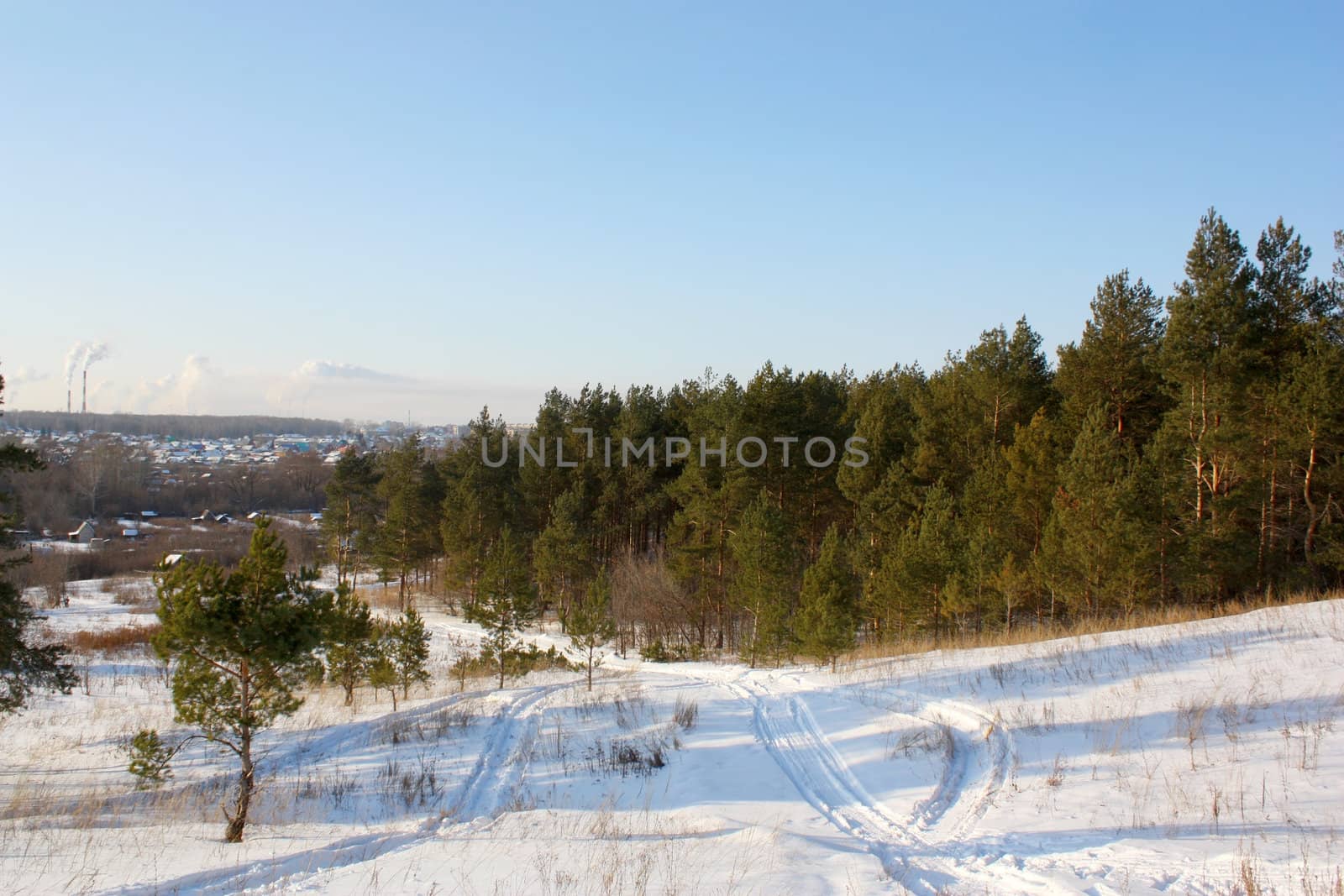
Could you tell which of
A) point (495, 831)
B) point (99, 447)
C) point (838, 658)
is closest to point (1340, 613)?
point (838, 658)

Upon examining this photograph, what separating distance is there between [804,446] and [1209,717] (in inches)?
927

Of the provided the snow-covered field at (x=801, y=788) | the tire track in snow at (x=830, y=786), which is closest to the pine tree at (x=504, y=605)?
the snow-covered field at (x=801, y=788)

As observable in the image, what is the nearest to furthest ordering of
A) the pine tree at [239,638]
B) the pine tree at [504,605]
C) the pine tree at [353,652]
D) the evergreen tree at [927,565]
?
the pine tree at [239,638] → the pine tree at [353,652] → the pine tree at [504,605] → the evergreen tree at [927,565]

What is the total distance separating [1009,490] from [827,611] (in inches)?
367

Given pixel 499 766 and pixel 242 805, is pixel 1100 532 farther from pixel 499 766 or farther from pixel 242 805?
pixel 242 805

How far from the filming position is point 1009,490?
25.3 metres

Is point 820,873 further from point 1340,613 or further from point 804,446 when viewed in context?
point 804,446

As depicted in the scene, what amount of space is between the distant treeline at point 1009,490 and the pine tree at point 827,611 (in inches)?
3.0

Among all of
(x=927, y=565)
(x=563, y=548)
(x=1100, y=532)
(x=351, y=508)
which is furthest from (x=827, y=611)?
(x=351, y=508)

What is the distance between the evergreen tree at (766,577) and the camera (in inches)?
920

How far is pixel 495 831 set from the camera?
8719 millimetres

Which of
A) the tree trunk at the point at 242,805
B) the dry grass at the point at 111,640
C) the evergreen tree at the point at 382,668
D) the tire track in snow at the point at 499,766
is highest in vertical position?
the tree trunk at the point at 242,805

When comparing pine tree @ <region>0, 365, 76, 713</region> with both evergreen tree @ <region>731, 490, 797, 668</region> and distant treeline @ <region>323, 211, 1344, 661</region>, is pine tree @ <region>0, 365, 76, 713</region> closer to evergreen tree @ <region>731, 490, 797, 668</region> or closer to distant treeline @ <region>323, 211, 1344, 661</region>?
distant treeline @ <region>323, 211, 1344, 661</region>

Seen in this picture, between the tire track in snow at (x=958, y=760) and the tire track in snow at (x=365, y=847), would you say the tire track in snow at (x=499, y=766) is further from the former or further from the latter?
the tire track in snow at (x=958, y=760)
